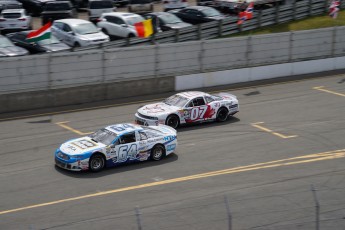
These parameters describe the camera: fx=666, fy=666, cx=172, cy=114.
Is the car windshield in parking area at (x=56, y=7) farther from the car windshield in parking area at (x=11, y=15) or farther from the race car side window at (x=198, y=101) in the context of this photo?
the race car side window at (x=198, y=101)

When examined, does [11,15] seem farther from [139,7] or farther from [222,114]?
[222,114]

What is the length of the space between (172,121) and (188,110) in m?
0.76

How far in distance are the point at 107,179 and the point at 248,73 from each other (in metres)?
13.9

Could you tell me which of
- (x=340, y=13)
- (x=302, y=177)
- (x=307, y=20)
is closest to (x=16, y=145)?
(x=302, y=177)

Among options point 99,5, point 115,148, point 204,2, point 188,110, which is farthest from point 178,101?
point 204,2

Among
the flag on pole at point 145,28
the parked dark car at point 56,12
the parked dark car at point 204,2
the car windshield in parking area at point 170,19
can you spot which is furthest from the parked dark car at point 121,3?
the flag on pole at point 145,28

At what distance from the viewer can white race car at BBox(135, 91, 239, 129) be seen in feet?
77.4

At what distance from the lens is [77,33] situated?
35188 mm

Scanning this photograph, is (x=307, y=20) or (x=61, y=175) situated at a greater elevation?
(x=307, y=20)

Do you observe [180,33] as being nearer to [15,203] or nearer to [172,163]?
[172,163]

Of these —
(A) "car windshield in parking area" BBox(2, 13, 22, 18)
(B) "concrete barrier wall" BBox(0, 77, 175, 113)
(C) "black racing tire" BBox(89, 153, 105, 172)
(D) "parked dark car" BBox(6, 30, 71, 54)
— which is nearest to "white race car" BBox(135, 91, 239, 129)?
(B) "concrete barrier wall" BBox(0, 77, 175, 113)

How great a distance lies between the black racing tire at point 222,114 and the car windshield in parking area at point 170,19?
1484 centimetres

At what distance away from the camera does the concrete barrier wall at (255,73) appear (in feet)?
98.1

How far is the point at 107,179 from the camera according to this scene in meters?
19.0
